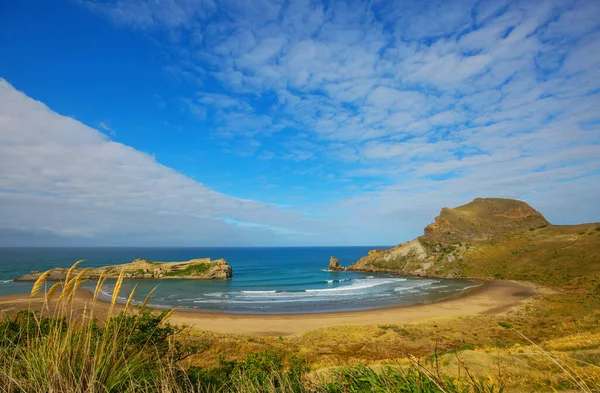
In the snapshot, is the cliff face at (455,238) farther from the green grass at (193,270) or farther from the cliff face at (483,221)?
the green grass at (193,270)

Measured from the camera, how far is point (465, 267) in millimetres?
70688

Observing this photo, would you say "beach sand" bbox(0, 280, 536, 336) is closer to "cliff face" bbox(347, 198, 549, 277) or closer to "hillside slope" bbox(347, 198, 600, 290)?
"hillside slope" bbox(347, 198, 600, 290)

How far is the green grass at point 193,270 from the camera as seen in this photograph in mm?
74500

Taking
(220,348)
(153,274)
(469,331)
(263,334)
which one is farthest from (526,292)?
(153,274)

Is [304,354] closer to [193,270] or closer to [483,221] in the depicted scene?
[193,270]

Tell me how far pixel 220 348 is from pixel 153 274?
207ft

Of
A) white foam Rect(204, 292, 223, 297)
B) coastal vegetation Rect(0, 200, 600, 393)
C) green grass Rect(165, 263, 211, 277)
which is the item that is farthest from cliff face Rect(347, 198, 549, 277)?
white foam Rect(204, 292, 223, 297)

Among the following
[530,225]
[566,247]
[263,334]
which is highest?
[530,225]

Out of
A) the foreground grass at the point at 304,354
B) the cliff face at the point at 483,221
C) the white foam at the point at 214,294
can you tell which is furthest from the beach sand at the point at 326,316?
the cliff face at the point at 483,221

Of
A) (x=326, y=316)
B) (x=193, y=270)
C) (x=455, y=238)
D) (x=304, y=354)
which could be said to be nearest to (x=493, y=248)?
(x=455, y=238)

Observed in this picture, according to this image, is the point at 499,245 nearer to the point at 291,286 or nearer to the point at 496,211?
the point at 496,211

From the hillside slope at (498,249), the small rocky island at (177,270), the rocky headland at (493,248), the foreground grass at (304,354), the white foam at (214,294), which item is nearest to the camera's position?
the foreground grass at (304,354)

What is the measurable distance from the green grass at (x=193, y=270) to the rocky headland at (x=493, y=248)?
4486 centimetres

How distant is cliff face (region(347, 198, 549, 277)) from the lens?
75.9m
